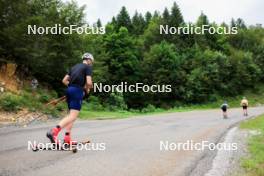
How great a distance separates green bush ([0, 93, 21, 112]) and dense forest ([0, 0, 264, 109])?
4.30 m

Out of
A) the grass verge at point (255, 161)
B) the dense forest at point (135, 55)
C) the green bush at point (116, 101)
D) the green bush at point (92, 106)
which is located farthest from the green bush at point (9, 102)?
the green bush at point (116, 101)

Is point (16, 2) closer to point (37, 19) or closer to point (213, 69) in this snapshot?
point (37, 19)

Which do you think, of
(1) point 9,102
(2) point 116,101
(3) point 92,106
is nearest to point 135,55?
(2) point 116,101

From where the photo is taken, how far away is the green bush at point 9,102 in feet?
67.4

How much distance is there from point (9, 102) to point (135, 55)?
4627cm

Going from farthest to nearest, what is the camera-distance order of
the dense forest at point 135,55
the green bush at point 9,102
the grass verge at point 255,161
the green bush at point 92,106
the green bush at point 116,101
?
the green bush at point 116,101
the green bush at point 92,106
the dense forest at point 135,55
the green bush at point 9,102
the grass verge at point 255,161

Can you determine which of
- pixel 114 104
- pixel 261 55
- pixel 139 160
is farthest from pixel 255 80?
pixel 139 160

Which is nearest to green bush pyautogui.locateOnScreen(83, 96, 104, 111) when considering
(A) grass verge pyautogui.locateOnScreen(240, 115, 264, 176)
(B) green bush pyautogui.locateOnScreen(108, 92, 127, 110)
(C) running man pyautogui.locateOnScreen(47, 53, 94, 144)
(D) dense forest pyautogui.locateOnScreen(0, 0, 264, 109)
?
(D) dense forest pyautogui.locateOnScreen(0, 0, 264, 109)

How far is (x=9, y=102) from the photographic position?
20.9 metres

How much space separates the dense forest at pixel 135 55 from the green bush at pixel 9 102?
4304mm

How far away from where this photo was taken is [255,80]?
7850cm

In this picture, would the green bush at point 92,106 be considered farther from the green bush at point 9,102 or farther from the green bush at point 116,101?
the green bush at point 9,102

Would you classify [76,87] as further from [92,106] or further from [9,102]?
[92,106]

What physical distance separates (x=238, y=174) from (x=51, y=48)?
2176 centimetres
